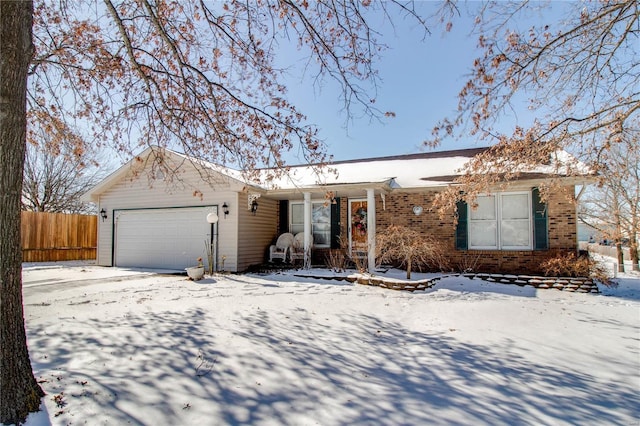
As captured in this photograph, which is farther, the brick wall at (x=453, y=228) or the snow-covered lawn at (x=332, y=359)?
the brick wall at (x=453, y=228)

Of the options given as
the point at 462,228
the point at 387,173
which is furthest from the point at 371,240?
the point at 387,173

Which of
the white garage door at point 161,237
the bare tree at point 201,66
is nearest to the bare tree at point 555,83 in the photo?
the bare tree at point 201,66

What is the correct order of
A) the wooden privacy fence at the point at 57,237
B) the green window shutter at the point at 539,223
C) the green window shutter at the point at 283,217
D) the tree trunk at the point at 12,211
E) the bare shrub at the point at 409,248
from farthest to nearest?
1. the wooden privacy fence at the point at 57,237
2. the green window shutter at the point at 283,217
3. the green window shutter at the point at 539,223
4. the bare shrub at the point at 409,248
5. the tree trunk at the point at 12,211

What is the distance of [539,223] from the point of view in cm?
979

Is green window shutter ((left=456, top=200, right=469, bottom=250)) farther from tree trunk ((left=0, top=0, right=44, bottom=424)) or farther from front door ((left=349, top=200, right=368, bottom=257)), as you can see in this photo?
tree trunk ((left=0, top=0, right=44, bottom=424))

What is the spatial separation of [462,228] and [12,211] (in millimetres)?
10332

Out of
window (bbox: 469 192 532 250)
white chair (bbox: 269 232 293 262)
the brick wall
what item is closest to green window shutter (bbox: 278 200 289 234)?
white chair (bbox: 269 232 293 262)

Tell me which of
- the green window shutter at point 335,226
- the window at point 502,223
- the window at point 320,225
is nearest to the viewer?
the window at point 502,223

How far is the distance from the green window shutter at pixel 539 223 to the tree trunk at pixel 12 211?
10834mm

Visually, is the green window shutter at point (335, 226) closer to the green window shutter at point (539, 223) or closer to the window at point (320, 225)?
the window at point (320, 225)

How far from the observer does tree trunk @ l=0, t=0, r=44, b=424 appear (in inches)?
103

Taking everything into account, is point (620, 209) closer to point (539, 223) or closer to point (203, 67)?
point (539, 223)

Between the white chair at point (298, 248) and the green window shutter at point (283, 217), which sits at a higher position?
the green window shutter at point (283, 217)

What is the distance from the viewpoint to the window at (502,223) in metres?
10.1
